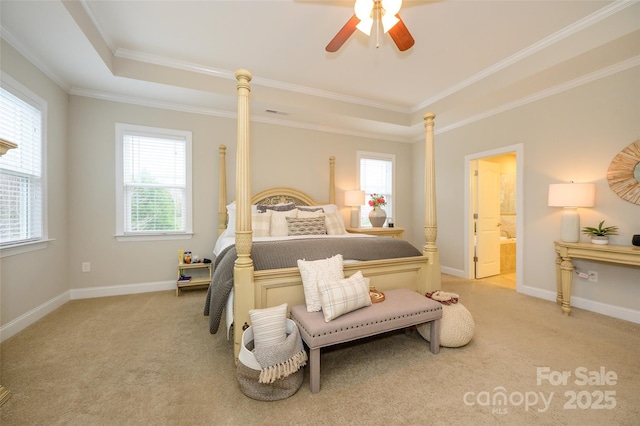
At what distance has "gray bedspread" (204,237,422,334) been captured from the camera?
2.04 m

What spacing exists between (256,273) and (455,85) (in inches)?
141

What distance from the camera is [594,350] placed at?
213cm

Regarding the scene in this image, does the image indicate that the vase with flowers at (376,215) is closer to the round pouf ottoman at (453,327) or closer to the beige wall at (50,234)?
the round pouf ottoman at (453,327)

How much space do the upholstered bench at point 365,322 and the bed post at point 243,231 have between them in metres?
0.35

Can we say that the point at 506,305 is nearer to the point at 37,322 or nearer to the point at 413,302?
the point at 413,302

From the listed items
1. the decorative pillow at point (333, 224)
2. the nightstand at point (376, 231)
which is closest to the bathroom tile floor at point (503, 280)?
the nightstand at point (376, 231)

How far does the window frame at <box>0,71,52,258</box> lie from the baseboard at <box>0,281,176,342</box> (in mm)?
610

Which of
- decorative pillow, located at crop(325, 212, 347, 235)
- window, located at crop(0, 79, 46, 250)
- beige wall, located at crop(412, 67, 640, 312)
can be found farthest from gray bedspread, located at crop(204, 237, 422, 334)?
beige wall, located at crop(412, 67, 640, 312)

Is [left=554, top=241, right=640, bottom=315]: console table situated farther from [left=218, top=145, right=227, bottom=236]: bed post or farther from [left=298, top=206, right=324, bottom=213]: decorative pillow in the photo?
[left=218, top=145, right=227, bottom=236]: bed post

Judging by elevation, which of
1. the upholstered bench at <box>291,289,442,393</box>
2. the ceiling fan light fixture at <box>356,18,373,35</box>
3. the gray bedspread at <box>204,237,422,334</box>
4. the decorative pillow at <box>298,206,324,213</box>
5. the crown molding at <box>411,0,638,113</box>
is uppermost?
the crown molding at <box>411,0,638,113</box>

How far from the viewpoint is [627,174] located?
2729mm

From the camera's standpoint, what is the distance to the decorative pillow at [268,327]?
1666 millimetres

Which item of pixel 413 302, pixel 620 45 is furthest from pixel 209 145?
pixel 620 45

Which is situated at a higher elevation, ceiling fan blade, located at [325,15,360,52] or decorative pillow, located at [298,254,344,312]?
ceiling fan blade, located at [325,15,360,52]
